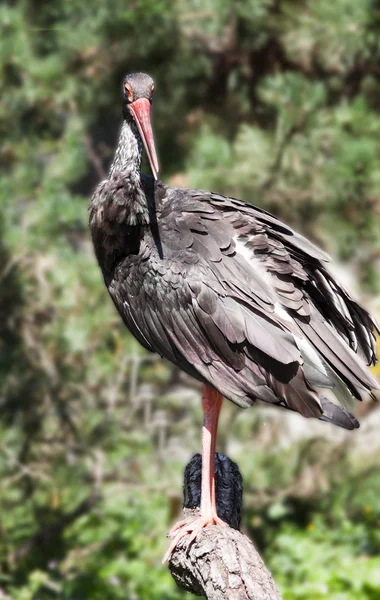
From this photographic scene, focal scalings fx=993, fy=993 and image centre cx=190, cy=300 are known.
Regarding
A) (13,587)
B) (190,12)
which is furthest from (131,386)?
(190,12)

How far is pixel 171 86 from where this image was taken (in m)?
6.00

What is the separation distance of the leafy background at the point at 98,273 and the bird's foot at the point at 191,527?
95.6 inches

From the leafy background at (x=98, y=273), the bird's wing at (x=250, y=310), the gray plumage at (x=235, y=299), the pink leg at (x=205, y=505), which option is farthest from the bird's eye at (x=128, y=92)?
the leafy background at (x=98, y=273)

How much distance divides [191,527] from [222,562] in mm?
286

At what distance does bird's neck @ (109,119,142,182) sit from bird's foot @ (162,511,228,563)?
1.19 metres

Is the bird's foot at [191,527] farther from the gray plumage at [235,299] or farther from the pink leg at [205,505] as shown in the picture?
the gray plumage at [235,299]

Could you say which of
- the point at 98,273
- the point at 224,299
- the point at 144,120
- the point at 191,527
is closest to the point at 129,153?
the point at 144,120

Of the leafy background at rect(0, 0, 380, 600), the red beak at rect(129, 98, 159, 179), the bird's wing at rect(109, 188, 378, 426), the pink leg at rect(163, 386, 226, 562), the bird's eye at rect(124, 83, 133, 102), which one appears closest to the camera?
the bird's wing at rect(109, 188, 378, 426)

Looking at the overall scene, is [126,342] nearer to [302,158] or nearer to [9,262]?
[9,262]

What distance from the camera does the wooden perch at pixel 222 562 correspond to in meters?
2.71

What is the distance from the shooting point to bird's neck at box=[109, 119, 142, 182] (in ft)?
11.5

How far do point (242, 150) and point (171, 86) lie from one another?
2.14 ft

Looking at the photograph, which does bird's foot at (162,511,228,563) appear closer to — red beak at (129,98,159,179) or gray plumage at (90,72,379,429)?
gray plumage at (90,72,379,429)

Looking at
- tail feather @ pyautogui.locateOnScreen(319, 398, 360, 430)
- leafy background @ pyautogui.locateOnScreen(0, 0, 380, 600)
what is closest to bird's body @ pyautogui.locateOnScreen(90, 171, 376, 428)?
tail feather @ pyautogui.locateOnScreen(319, 398, 360, 430)
